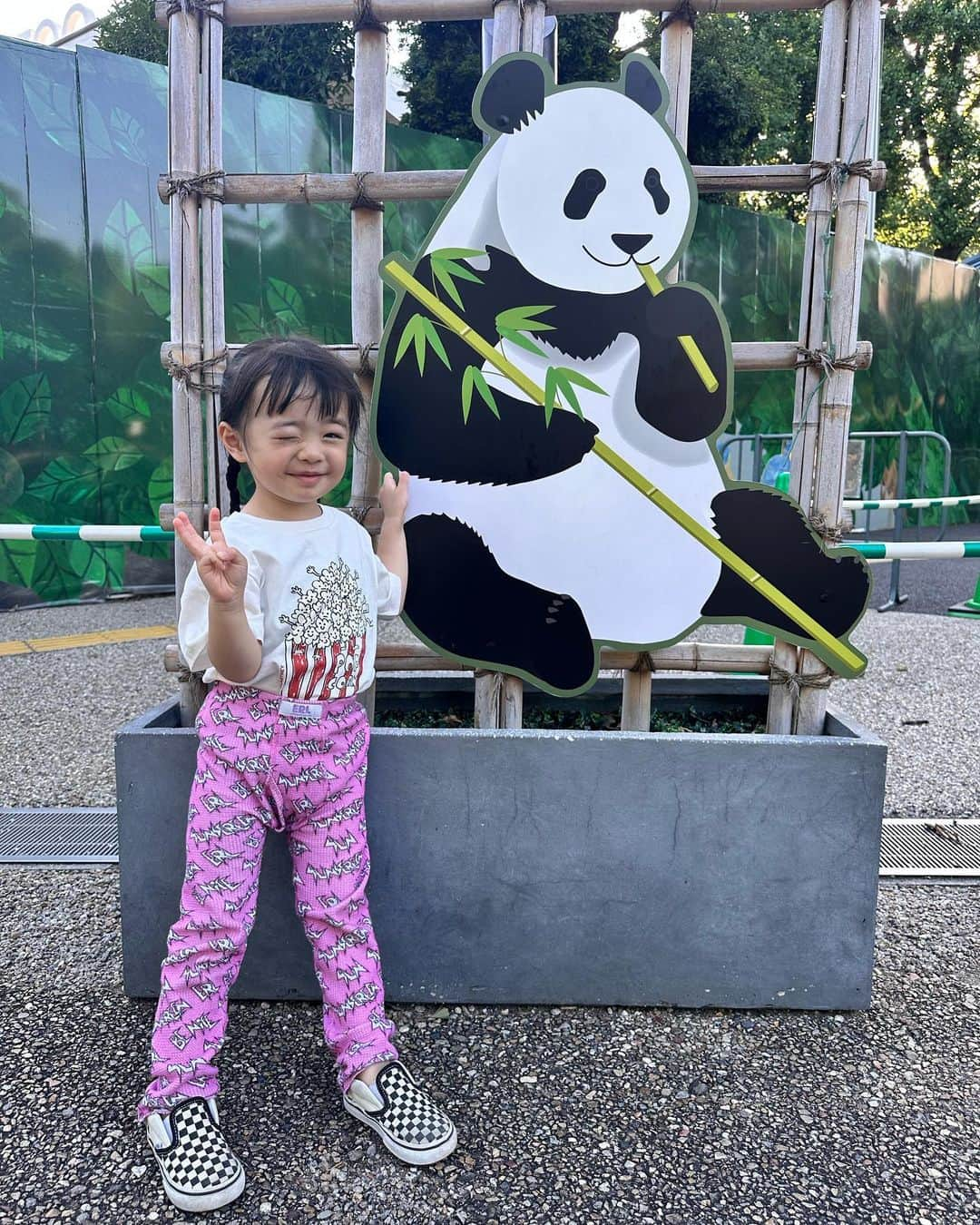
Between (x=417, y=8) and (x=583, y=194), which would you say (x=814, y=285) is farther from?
(x=417, y=8)

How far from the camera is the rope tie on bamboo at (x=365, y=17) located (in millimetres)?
2102

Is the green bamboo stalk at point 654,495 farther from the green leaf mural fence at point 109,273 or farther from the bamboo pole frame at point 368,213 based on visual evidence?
the green leaf mural fence at point 109,273

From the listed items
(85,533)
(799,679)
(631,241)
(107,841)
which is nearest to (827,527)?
(799,679)

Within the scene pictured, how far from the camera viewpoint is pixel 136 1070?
189 centimetres

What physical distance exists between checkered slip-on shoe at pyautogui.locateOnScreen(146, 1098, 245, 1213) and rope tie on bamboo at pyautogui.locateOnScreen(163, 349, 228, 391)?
144 centimetres

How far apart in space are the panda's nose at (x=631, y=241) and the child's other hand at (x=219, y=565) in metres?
1.10

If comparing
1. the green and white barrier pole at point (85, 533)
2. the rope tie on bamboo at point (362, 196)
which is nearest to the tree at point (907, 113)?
the green and white barrier pole at point (85, 533)

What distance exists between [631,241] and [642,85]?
0.32 metres

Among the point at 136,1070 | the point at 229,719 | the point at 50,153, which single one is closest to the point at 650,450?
the point at 229,719

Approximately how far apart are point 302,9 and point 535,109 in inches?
22.4

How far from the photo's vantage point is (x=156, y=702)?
4.43 m

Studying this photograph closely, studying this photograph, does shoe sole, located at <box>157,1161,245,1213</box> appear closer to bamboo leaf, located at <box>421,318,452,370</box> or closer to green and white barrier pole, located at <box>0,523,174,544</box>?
bamboo leaf, located at <box>421,318,452,370</box>

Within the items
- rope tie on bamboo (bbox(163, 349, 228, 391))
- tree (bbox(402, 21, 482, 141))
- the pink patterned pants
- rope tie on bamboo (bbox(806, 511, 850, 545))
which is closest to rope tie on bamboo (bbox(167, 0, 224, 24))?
rope tie on bamboo (bbox(163, 349, 228, 391))

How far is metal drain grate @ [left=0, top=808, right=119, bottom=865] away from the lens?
284 cm
